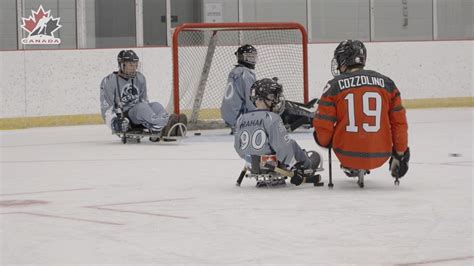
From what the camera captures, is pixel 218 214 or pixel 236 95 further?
pixel 236 95

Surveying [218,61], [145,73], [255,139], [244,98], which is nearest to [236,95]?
[244,98]

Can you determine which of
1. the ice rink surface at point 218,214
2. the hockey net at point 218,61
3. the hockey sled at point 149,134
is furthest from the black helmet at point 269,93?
the hockey net at point 218,61

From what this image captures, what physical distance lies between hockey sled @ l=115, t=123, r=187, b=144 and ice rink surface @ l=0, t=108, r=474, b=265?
4.57ft

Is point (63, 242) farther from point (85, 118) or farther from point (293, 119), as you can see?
point (85, 118)

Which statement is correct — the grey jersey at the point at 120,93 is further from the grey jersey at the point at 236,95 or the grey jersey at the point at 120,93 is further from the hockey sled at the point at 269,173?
the hockey sled at the point at 269,173

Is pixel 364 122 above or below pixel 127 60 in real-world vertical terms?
below

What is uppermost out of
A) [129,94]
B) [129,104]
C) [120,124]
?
[129,94]

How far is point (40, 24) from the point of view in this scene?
1508 cm

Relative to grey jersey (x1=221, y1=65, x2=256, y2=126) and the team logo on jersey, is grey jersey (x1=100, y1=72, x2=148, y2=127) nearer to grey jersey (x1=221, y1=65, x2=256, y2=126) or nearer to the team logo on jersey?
the team logo on jersey

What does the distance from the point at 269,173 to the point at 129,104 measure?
4.93 metres

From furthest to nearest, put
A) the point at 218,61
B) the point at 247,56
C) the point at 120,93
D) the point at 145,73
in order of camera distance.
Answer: the point at 145,73, the point at 218,61, the point at 247,56, the point at 120,93

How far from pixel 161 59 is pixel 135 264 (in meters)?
11.1

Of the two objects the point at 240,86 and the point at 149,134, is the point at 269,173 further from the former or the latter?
the point at 240,86

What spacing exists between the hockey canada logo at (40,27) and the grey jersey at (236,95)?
11.1 feet
